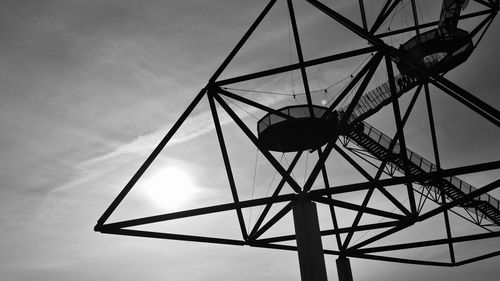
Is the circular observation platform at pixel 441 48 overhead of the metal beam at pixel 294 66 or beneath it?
overhead

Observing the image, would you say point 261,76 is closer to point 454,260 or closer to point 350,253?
point 350,253

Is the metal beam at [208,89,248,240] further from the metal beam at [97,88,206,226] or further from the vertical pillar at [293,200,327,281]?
the vertical pillar at [293,200,327,281]

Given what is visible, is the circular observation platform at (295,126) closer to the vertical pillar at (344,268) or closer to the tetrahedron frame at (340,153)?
the tetrahedron frame at (340,153)

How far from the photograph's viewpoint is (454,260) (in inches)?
697

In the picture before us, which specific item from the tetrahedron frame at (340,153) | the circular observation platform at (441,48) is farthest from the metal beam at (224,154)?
the circular observation platform at (441,48)

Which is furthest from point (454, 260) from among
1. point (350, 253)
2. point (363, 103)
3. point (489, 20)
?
point (489, 20)

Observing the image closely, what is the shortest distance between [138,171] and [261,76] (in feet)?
16.3

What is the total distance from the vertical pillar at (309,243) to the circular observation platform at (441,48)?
8.04 m

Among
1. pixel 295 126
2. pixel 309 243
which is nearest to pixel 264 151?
pixel 295 126

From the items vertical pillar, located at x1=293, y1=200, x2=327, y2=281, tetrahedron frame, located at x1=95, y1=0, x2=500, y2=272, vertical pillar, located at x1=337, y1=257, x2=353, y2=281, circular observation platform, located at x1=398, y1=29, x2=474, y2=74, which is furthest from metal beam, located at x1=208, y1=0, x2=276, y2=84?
vertical pillar, located at x1=337, y1=257, x2=353, y2=281

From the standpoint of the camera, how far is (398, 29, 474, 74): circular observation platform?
17188 millimetres

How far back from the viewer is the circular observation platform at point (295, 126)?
13.6 metres

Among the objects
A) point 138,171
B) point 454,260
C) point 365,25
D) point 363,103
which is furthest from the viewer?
point 363,103

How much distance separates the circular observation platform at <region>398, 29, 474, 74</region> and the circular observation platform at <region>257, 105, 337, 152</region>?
16.9ft
